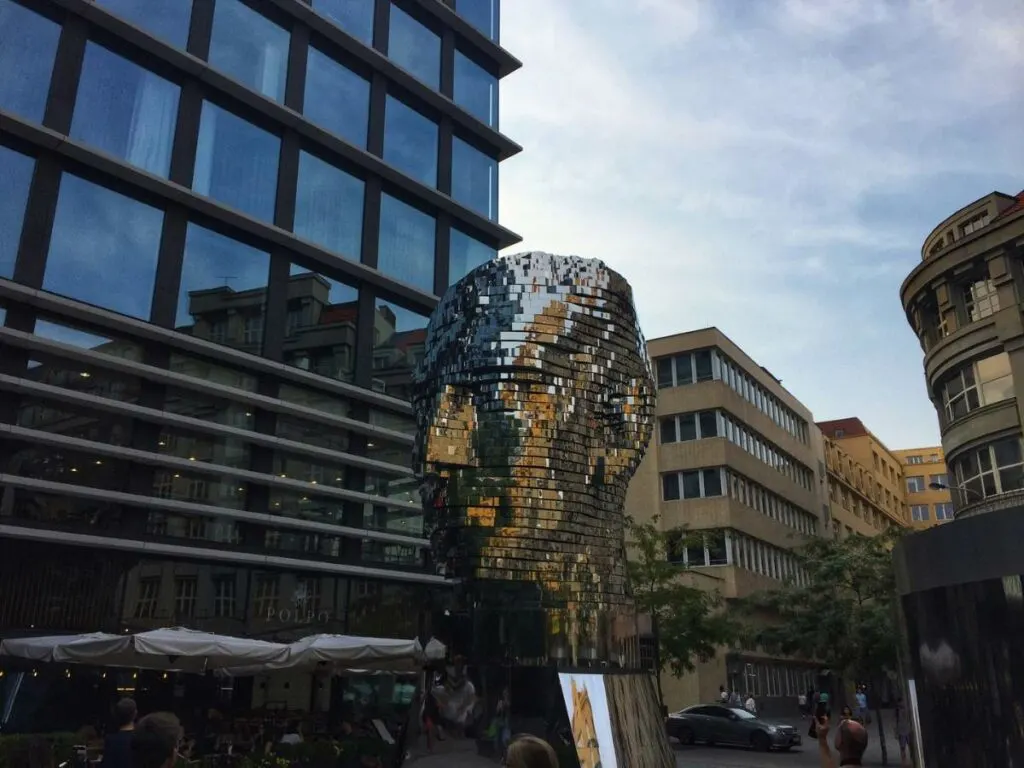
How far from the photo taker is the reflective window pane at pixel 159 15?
22.6m

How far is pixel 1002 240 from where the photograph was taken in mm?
27688

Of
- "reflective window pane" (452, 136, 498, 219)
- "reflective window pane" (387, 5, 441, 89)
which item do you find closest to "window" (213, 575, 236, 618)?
"reflective window pane" (452, 136, 498, 219)

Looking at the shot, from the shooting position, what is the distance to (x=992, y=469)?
90.5 feet

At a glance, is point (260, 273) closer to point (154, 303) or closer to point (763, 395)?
point (154, 303)

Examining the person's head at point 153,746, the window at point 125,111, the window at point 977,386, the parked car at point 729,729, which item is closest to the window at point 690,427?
the window at point 977,386

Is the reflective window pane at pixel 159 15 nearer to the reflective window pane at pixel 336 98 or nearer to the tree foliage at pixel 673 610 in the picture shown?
the reflective window pane at pixel 336 98

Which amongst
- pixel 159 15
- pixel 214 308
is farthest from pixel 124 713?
pixel 159 15

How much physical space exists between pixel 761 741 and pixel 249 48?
24.9m

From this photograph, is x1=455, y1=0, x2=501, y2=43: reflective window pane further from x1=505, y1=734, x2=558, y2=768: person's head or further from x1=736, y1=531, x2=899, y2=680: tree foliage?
x1=505, y1=734, x2=558, y2=768: person's head

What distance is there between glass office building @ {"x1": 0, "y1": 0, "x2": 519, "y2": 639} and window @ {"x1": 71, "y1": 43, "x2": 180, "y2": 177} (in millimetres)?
56

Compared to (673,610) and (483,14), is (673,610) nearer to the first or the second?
(673,610)

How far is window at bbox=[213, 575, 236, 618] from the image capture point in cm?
2195

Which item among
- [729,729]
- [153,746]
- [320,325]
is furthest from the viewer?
[320,325]

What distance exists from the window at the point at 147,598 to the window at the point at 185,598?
1.66 ft
